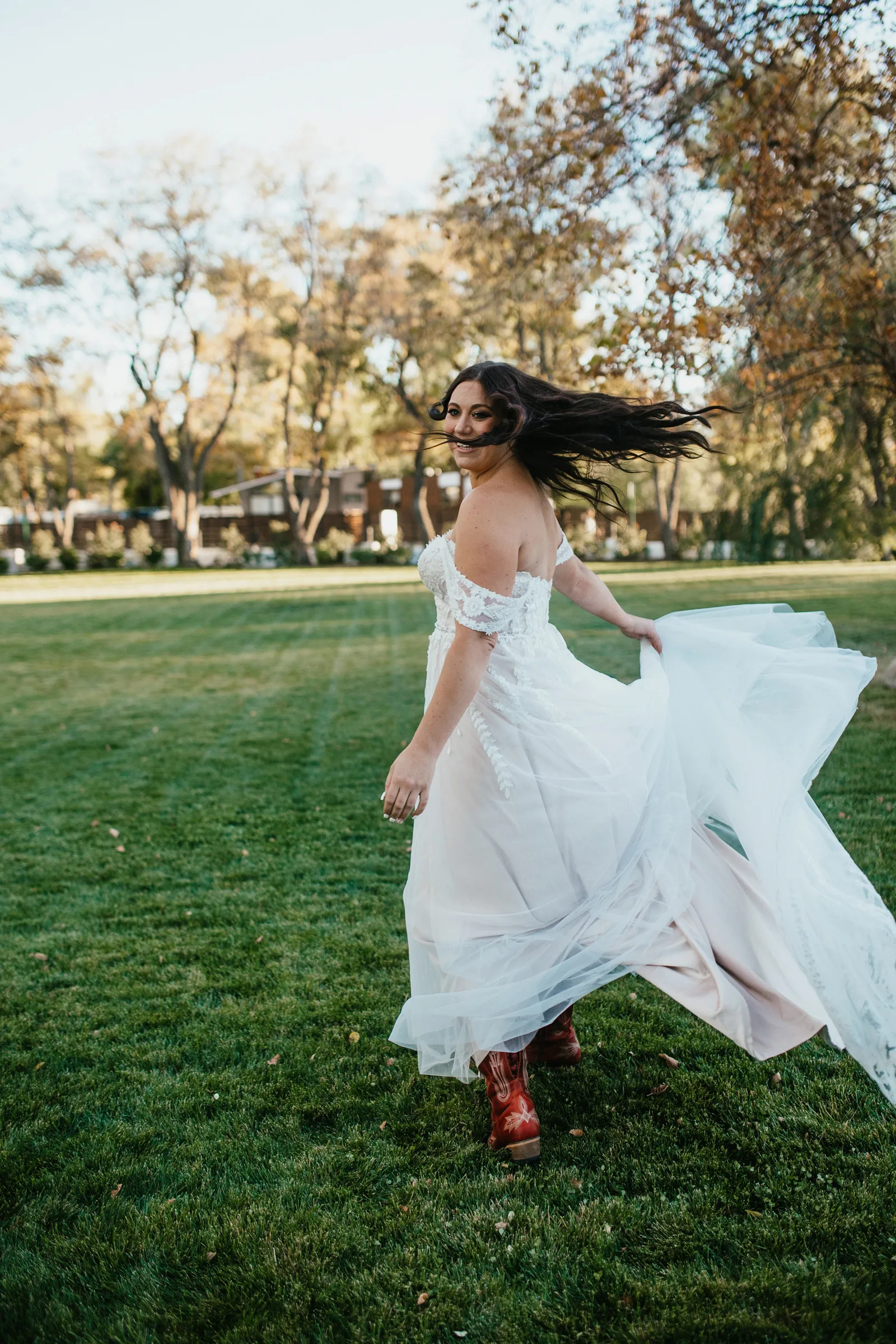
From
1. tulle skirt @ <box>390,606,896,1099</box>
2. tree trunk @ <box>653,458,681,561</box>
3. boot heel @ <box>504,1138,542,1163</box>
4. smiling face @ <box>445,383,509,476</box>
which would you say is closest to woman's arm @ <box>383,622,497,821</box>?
tulle skirt @ <box>390,606,896,1099</box>

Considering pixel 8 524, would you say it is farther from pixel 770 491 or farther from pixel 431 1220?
pixel 431 1220

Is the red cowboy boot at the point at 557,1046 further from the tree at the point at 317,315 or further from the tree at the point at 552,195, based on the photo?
the tree at the point at 317,315

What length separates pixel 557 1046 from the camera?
3.21 metres

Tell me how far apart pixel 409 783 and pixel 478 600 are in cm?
52

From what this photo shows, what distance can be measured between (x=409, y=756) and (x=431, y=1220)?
3.90ft

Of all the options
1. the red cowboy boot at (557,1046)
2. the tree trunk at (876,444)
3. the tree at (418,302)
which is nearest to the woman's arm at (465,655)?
the red cowboy boot at (557,1046)

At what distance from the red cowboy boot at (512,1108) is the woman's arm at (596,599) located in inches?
54.3

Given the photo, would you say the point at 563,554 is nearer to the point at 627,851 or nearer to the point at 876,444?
the point at 627,851

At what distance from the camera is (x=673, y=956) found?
8.56 ft

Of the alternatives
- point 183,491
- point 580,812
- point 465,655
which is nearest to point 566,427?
point 465,655

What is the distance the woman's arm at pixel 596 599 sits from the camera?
125 inches

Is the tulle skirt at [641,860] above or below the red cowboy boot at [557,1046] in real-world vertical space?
above

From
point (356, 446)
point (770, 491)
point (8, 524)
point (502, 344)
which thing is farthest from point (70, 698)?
point (8, 524)

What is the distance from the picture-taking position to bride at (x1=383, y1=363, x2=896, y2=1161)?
253 cm
